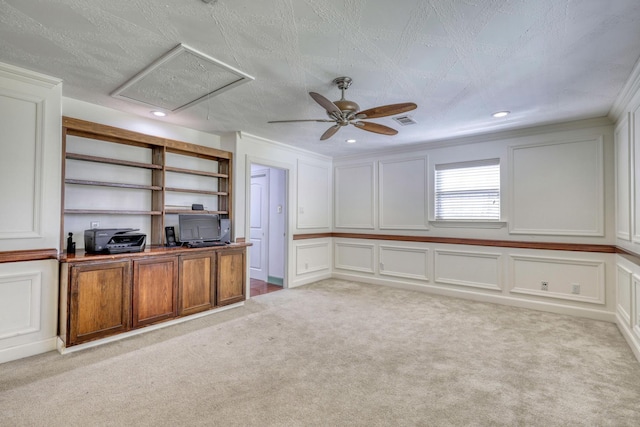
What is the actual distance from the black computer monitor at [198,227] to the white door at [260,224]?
1.68 m

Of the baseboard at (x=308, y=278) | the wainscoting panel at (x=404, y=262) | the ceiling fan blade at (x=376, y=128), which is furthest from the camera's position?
the baseboard at (x=308, y=278)

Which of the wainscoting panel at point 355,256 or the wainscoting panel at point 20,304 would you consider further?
the wainscoting panel at point 355,256

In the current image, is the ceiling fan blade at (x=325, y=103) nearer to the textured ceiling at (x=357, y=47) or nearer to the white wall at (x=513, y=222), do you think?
the textured ceiling at (x=357, y=47)

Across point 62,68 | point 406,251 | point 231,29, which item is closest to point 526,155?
point 406,251

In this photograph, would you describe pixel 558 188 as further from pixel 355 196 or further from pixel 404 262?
pixel 355 196

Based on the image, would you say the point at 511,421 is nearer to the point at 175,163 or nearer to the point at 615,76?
the point at 615,76

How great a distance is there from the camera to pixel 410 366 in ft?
8.21

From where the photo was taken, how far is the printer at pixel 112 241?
9.75 feet

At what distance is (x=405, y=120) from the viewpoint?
3775mm

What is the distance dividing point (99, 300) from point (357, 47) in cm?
311

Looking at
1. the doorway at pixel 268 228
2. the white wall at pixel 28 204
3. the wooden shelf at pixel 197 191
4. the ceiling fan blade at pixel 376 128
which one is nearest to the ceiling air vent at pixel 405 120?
the ceiling fan blade at pixel 376 128

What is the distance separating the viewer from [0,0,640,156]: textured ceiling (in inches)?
70.7

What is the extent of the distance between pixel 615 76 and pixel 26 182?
5089 mm

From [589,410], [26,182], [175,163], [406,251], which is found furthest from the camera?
[406,251]
